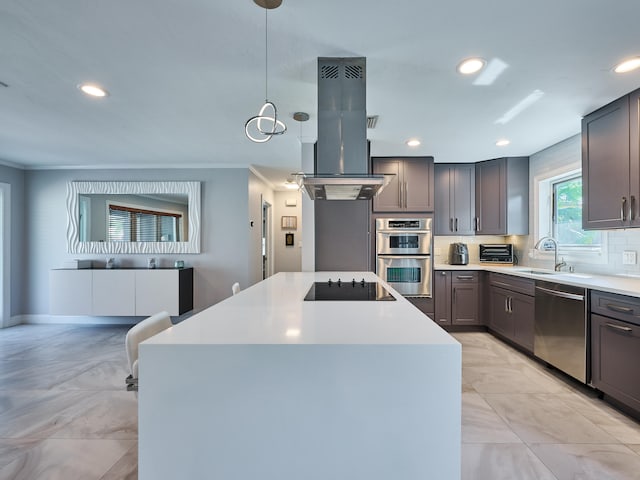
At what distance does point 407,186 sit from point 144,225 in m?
3.86

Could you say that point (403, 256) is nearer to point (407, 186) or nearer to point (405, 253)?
point (405, 253)

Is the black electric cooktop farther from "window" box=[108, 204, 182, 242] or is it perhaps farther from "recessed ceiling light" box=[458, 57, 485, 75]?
"window" box=[108, 204, 182, 242]

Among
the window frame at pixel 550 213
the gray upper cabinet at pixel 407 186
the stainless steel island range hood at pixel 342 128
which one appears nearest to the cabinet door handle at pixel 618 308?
the window frame at pixel 550 213

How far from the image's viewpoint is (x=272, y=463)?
104cm

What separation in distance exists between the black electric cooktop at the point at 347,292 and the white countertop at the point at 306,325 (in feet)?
0.37

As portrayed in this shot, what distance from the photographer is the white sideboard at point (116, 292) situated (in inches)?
171

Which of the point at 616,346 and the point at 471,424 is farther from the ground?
the point at 616,346

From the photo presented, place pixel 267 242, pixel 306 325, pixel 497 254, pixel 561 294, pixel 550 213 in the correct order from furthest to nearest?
pixel 267 242, pixel 497 254, pixel 550 213, pixel 561 294, pixel 306 325

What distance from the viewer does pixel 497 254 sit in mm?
4316

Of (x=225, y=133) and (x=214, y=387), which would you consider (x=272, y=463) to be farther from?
(x=225, y=133)

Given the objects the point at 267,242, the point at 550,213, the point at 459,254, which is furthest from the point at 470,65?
the point at 267,242

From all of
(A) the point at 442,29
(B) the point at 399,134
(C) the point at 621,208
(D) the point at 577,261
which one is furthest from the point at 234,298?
(D) the point at 577,261

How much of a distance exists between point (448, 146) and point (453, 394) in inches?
126

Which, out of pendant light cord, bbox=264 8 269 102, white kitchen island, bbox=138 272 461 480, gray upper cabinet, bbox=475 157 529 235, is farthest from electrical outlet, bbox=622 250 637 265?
pendant light cord, bbox=264 8 269 102
